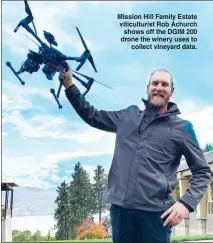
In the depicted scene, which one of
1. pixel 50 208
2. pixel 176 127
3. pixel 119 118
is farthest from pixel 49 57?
pixel 50 208

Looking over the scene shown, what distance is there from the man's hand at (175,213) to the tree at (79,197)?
2642 mm

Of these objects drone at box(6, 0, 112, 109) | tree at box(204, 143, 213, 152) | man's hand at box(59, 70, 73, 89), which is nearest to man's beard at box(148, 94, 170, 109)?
man's hand at box(59, 70, 73, 89)

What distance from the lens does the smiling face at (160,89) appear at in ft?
2.90

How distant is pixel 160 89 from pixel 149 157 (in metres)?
0.16

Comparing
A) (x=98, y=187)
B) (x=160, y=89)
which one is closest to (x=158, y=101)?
(x=160, y=89)

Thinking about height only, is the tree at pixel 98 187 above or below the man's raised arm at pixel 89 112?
below

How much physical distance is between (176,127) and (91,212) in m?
2.79

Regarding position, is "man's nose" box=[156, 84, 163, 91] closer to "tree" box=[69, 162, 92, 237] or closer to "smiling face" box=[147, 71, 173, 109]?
"smiling face" box=[147, 71, 173, 109]

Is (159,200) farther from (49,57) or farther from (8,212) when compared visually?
(8,212)

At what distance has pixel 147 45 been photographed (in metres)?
1.65

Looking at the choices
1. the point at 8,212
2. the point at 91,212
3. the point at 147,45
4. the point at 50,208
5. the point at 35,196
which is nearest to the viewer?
the point at 147,45

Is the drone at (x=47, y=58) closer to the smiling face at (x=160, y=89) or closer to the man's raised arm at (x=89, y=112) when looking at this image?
the man's raised arm at (x=89, y=112)

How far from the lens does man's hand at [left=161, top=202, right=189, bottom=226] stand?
800 millimetres

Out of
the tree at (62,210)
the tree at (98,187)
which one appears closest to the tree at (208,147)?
the tree at (98,187)
